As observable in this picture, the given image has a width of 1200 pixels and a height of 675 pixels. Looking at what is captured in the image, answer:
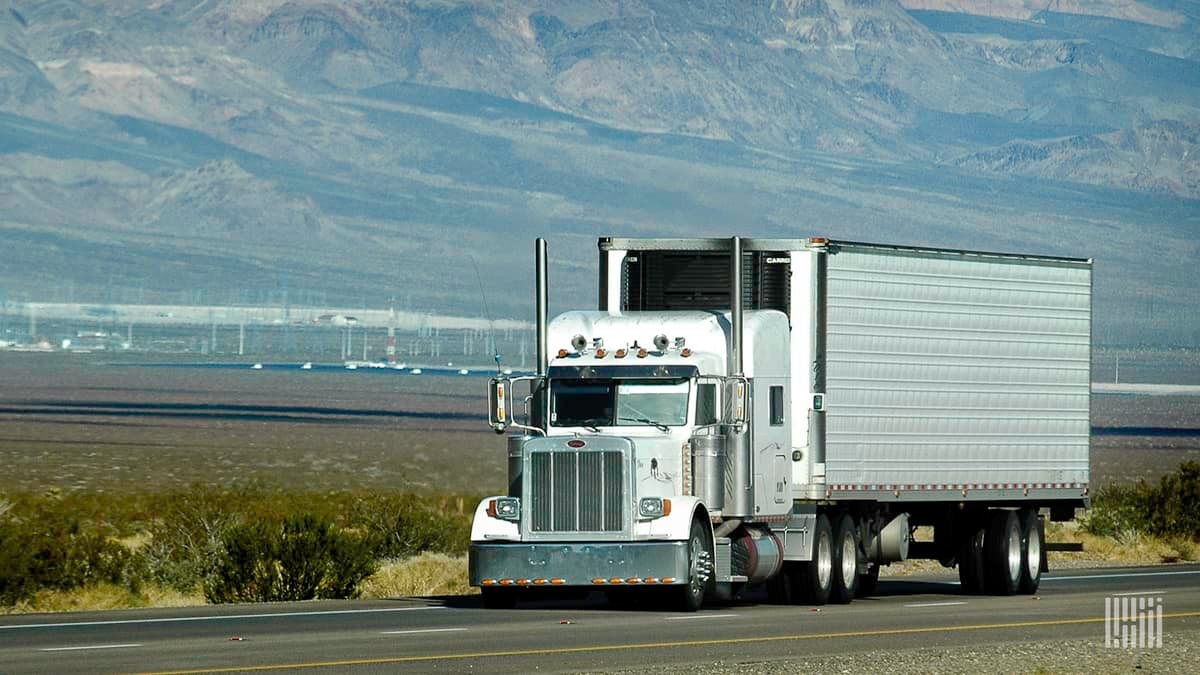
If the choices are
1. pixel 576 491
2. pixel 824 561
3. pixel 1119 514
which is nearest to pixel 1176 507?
pixel 1119 514

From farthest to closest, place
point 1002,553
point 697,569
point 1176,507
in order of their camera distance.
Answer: point 1176,507 < point 1002,553 < point 697,569

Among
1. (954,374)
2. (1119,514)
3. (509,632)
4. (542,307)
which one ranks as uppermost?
(542,307)

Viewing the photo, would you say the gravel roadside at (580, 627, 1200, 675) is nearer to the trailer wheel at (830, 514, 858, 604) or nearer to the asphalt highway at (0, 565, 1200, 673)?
the asphalt highway at (0, 565, 1200, 673)

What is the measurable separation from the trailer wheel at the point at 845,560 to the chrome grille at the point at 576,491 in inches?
151

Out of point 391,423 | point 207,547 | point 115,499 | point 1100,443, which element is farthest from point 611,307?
point 391,423

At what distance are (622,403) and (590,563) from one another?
201cm

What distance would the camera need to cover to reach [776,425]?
89.5 ft

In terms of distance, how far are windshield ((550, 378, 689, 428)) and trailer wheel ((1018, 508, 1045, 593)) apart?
279 inches

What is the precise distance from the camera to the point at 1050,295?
31.5 metres

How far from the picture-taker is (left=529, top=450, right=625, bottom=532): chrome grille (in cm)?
2564

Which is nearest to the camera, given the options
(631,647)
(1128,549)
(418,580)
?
(631,647)

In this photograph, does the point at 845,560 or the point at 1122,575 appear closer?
the point at 845,560

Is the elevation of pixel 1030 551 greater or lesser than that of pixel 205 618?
greater

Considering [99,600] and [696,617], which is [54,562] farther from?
[696,617]
